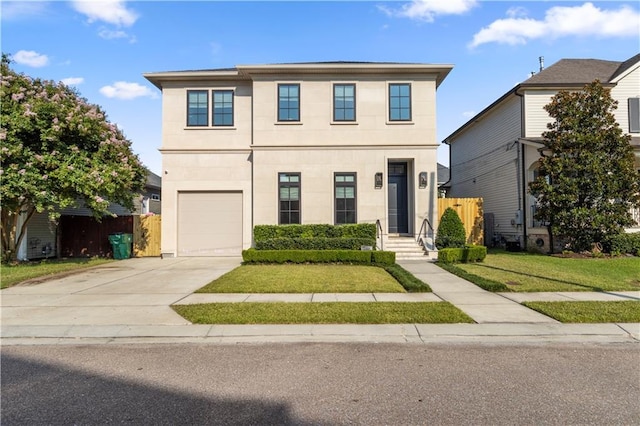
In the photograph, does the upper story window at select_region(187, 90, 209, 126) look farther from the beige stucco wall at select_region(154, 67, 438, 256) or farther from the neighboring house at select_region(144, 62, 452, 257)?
the beige stucco wall at select_region(154, 67, 438, 256)

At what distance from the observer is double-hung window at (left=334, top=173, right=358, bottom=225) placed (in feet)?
50.9

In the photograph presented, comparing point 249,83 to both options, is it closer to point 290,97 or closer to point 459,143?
point 290,97

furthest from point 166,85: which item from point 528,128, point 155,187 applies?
point 528,128

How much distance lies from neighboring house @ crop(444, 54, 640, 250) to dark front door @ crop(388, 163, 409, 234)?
495 centimetres

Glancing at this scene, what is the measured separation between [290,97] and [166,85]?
531cm

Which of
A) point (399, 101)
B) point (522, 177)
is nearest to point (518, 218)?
point (522, 177)

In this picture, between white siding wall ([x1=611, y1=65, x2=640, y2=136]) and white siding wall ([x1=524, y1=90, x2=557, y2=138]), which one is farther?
white siding wall ([x1=611, y1=65, x2=640, y2=136])

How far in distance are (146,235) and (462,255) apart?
13.0 metres

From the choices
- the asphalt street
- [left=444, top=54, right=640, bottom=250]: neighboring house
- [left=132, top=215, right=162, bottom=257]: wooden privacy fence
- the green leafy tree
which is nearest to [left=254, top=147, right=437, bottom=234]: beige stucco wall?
the green leafy tree

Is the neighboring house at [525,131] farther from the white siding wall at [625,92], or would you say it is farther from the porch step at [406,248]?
the porch step at [406,248]

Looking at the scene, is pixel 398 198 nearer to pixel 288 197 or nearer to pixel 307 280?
pixel 288 197

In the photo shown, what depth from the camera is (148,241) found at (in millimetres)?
16531

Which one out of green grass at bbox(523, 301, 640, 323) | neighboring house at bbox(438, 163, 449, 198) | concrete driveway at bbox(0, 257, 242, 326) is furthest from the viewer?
neighboring house at bbox(438, 163, 449, 198)

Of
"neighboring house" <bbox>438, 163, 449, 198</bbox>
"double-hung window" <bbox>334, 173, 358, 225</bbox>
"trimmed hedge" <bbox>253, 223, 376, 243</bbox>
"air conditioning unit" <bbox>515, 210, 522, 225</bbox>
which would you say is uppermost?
"neighboring house" <bbox>438, 163, 449, 198</bbox>
